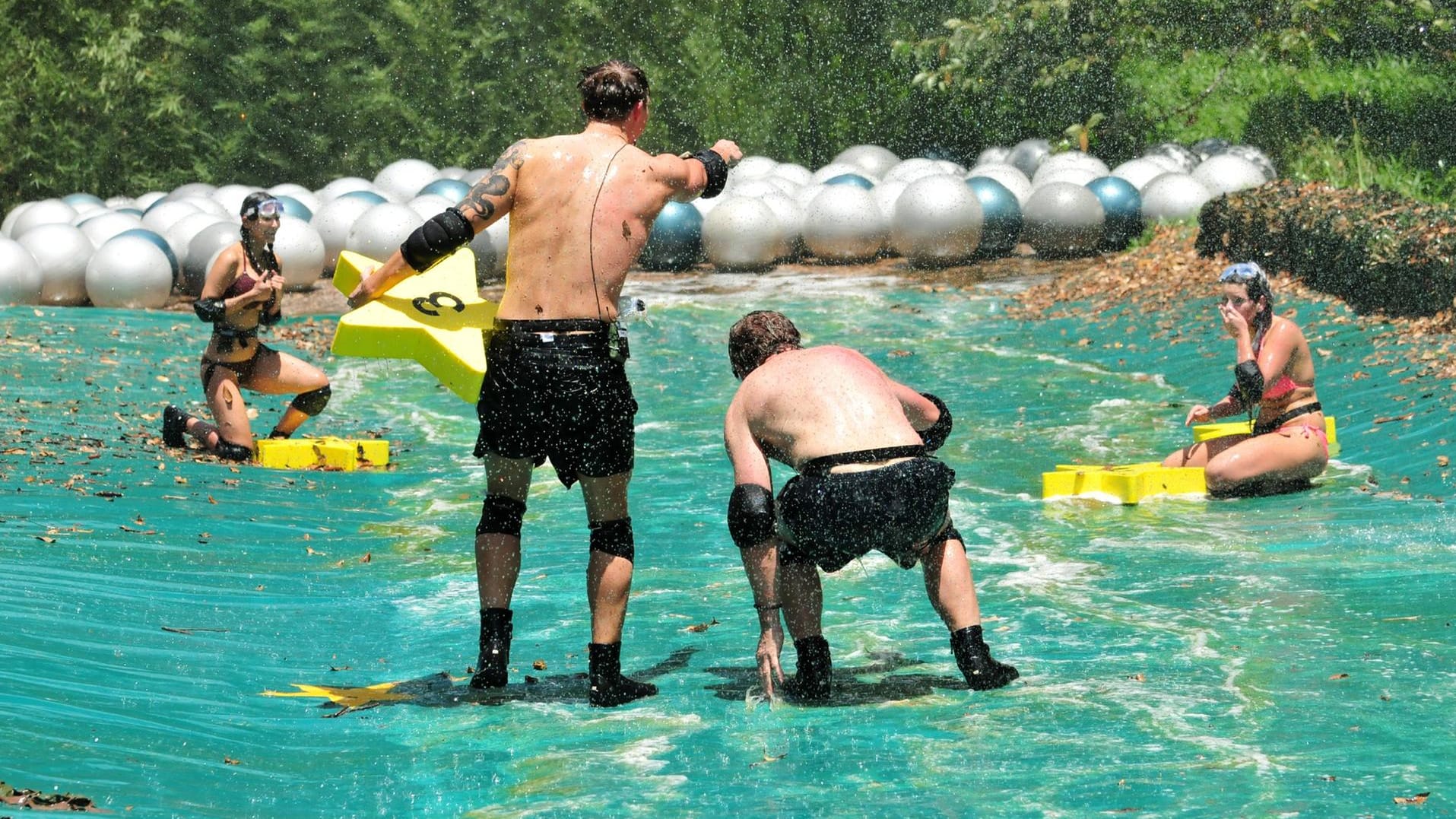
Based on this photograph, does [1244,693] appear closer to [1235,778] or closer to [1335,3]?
[1235,778]

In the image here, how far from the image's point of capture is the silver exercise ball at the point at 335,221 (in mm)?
19453

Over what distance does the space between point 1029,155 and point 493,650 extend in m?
18.8

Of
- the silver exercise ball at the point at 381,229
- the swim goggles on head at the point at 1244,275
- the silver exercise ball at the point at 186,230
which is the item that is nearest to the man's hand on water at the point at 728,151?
the swim goggles on head at the point at 1244,275

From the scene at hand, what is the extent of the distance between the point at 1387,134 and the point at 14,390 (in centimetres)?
1681

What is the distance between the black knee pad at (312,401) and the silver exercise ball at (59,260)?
313 inches

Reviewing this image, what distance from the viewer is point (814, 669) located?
550 cm

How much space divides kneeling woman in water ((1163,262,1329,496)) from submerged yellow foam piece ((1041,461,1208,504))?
4.4 inches

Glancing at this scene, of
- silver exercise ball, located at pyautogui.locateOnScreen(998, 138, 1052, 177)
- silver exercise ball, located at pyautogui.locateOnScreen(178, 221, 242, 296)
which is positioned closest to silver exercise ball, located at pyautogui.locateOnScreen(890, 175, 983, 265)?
silver exercise ball, located at pyautogui.locateOnScreen(998, 138, 1052, 177)

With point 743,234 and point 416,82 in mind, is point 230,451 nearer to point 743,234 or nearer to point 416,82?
point 743,234

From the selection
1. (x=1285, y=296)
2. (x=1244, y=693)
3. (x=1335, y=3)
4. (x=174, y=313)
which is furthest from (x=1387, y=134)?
(x=1244, y=693)

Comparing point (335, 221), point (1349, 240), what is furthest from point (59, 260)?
point (1349, 240)

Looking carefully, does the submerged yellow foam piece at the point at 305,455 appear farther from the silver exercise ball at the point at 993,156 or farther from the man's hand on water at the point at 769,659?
the silver exercise ball at the point at 993,156

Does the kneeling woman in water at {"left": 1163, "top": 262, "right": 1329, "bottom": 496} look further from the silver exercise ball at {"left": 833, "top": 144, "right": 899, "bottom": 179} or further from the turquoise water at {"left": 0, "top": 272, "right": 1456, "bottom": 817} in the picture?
the silver exercise ball at {"left": 833, "top": 144, "right": 899, "bottom": 179}

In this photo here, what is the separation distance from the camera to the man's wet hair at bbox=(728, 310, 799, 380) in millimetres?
5871
